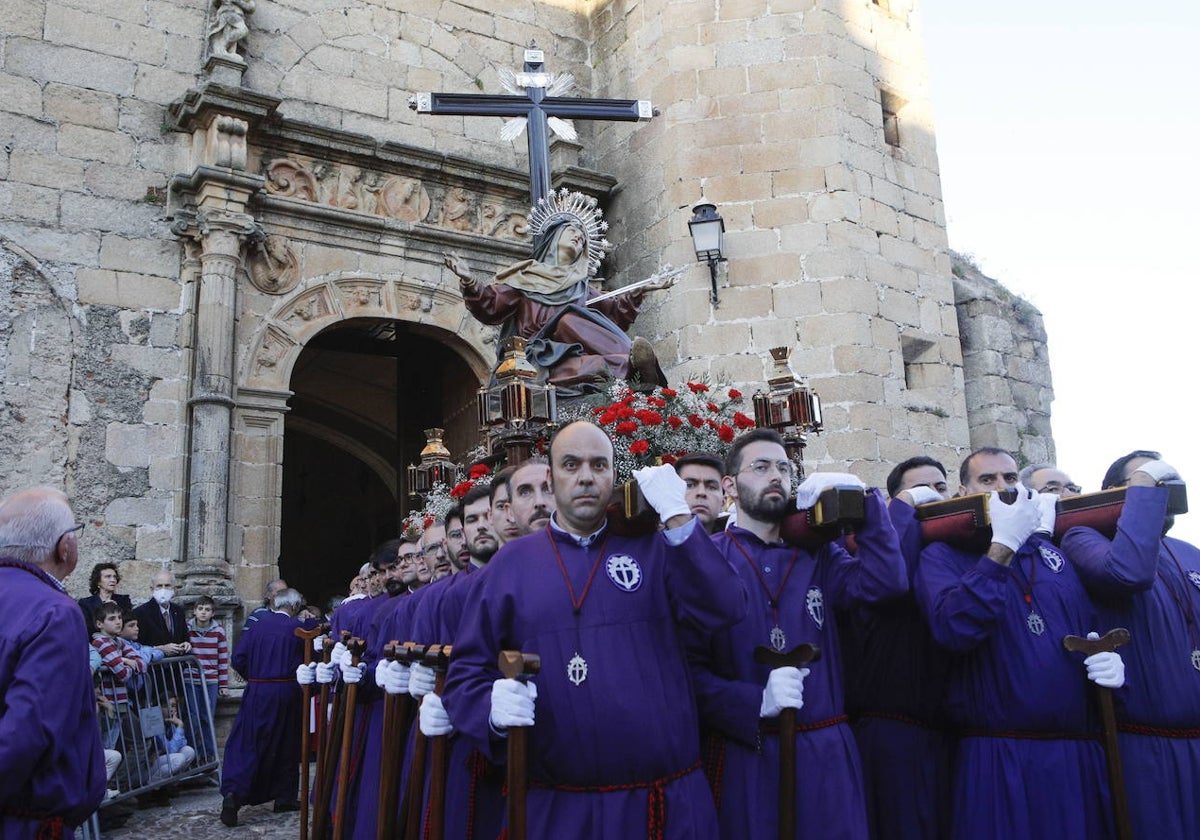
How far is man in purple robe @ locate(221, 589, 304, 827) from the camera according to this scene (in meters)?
6.84

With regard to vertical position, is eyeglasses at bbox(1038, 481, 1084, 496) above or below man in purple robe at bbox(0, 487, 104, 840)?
above

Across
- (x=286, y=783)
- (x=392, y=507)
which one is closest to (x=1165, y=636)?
(x=286, y=783)

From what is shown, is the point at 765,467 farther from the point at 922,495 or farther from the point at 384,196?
the point at 384,196

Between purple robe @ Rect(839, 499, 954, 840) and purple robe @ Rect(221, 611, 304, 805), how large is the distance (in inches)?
183

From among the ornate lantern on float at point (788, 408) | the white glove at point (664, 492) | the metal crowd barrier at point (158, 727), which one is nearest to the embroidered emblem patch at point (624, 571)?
the white glove at point (664, 492)

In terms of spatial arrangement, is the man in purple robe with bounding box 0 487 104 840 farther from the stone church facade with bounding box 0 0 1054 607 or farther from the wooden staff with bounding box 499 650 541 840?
the stone church facade with bounding box 0 0 1054 607

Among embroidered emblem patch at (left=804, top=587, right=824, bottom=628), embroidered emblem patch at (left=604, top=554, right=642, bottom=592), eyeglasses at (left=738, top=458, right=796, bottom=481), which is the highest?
eyeglasses at (left=738, top=458, right=796, bottom=481)

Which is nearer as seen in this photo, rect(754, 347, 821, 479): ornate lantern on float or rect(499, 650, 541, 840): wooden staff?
rect(499, 650, 541, 840): wooden staff

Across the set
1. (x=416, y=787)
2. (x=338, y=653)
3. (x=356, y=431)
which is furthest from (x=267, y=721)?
(x=356, y=431)

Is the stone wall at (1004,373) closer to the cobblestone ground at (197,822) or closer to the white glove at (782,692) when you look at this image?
the cobblestone ground at (197,822)

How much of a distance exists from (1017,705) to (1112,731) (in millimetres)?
280

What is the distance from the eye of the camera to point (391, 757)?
3.84 meters

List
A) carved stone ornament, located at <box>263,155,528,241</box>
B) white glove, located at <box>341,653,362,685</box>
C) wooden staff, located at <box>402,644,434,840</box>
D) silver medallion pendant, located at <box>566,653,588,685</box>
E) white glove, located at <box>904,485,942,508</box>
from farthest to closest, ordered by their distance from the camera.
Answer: carved stone ornament, located at <box>263,155,528,241</box> < white glove, located at <box>341,653,362,685</box> < white glove, located at <box>904,485,942,508</box> < wooden staff, located at <box>402,644,434,840</box> < silver medallion pendant, located at <box>566,653,588,685</box>

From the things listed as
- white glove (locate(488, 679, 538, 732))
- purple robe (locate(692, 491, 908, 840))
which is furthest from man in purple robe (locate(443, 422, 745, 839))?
purple robe (locate(692, 491, 908, 840))
